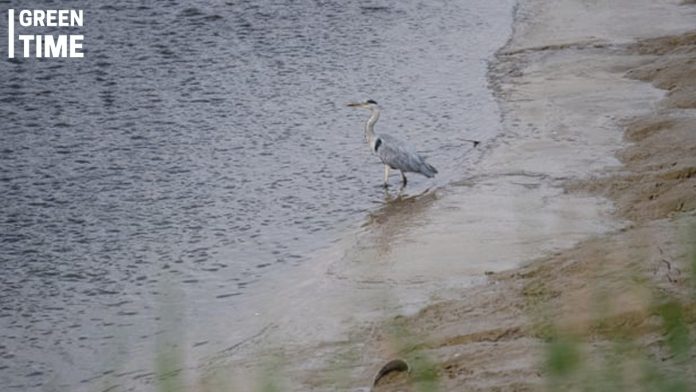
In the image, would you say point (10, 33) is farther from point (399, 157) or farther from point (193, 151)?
point (399, 157)

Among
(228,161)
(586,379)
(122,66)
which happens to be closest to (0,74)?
(122,66)

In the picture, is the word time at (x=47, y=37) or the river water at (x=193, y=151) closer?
the river water at (x=193, y=151)

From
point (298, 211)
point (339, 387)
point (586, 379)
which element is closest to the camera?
point (586, 379)

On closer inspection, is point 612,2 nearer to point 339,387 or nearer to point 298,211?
point 298,211

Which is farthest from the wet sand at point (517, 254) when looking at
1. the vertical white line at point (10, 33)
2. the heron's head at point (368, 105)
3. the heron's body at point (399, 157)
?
the vertical white line at point (10, 33)

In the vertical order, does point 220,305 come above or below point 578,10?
below

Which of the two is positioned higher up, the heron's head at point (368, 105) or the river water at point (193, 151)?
the heron's head at point (368, 105)

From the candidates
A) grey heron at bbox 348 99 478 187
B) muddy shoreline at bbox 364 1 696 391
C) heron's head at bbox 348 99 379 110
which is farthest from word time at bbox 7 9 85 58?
grey heron at bbox 348 99 478 187

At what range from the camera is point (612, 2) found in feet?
58.3

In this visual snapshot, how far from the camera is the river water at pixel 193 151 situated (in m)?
8.36

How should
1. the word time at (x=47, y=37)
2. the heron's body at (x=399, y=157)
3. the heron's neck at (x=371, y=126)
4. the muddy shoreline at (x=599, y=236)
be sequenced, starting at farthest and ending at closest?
Answer: the word time at (x=47, y=37), the heron's neck at (x=371, y=126), the heron's body at (x=399, y=157), the muddy shoreline at (x=599, y=236)

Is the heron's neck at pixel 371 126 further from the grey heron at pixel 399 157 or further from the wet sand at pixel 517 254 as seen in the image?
the wet sand at pixel 517 254

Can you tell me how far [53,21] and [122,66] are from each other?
260 centimetres

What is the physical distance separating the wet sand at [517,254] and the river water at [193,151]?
0.39 m
